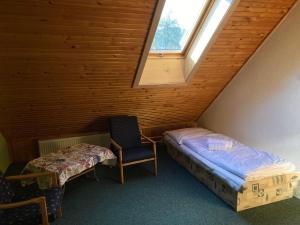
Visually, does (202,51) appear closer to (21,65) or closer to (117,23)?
(117,23)

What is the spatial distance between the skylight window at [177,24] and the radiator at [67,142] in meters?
1.76

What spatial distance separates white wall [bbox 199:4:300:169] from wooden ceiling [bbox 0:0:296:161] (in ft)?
0.50

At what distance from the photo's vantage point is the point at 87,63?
264 cm

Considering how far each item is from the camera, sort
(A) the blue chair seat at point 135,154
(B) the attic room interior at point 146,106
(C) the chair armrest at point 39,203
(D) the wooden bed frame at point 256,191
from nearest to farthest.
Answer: (C) the chair armrest at point 39,203 → (B) the attic room interior at point 146,106 → (D) the wooden bed frame at point 256,191 → (A) the blue chair seat at point 135,154

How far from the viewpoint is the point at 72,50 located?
243 centimetres

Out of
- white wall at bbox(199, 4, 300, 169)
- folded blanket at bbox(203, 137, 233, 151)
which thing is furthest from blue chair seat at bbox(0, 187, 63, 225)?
white wall at bbox(199, 4, 300, 169)

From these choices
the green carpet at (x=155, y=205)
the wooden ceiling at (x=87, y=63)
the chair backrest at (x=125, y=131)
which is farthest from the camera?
the chair backrest at (x=125, y=131)

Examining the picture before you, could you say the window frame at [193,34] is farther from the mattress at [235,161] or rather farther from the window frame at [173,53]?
the mattress at [235,161]

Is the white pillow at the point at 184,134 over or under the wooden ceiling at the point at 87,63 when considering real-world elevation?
under

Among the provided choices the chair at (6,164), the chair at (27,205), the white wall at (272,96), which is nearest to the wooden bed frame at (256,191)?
the white wall at (272,96)

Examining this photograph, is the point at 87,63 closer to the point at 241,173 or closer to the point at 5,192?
the point at 5,192

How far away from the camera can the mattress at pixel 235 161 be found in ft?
8.48

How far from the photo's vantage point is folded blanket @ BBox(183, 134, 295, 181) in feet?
8.54

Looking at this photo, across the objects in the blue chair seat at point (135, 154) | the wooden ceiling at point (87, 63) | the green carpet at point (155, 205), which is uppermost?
the wooden ceiling at point (87, 63)
